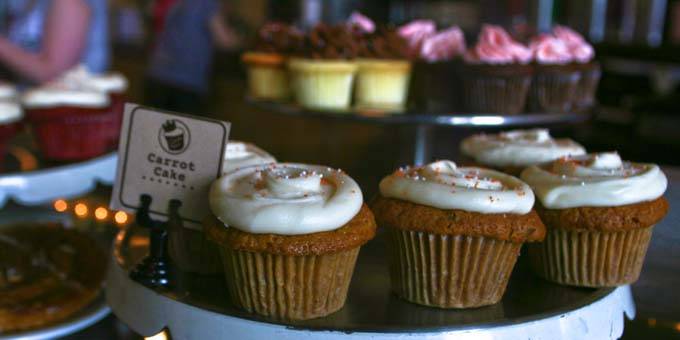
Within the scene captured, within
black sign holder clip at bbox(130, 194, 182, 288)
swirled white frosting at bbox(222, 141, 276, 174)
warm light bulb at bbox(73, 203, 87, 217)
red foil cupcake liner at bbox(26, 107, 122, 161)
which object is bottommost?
warm light bulb at bbox(73, 203, 87, 217)

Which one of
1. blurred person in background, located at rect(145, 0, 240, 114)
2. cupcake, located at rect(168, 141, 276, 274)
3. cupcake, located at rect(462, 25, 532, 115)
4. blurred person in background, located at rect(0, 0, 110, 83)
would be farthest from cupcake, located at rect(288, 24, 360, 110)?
blurred person in background, located at rect(145, 0, 240, 114)

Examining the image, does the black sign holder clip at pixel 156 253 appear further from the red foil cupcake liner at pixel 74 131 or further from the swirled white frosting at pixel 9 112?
the swirled white frosting at pixel 9 112

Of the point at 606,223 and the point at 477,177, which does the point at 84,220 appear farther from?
the point at 606,223

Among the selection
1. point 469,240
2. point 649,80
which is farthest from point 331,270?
point 649,80

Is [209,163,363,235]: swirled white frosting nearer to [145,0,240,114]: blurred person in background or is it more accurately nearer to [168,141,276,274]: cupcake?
[168,141,276,274]: cupcake

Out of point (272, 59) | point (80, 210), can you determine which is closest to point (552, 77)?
point (272, 59)

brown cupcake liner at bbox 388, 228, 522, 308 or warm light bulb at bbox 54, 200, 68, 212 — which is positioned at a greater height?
brown cupcake liner at bbox 388, 228, 522, 308
